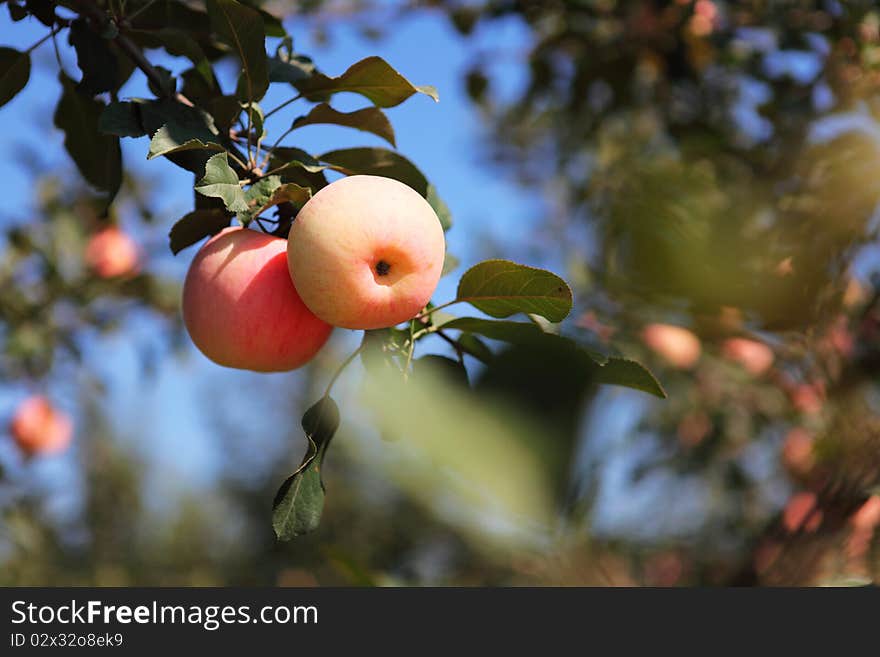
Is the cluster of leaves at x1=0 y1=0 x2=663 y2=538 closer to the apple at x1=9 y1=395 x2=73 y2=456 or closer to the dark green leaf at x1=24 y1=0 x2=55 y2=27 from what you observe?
the dark green leaf at x1=24 y1=0 x2=55 y2=27

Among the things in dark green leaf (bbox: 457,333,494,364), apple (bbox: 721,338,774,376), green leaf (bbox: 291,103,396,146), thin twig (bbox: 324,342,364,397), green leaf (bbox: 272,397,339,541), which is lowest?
green leaf (bbox: 272,397,339,541)

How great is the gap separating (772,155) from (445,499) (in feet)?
5.47

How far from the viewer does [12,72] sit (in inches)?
36.9

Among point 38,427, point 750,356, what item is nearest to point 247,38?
point 750,356

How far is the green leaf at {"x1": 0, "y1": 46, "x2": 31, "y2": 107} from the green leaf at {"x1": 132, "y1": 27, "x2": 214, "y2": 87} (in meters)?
0.15

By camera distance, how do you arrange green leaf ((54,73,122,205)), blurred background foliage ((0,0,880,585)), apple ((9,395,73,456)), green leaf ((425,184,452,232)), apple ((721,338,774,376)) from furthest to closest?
apple ((9,395,73,456))
apple ((721,338,774,376))
green leaf ((54,73,122,205))
green leaf ((425,184,452,232))
blurred background foliage ((0,0,880,585))

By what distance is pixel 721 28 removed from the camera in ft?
6.11

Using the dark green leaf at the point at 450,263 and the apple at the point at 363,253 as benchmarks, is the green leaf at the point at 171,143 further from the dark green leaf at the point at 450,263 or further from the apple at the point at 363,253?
the dark green leaf at the point at 450,263

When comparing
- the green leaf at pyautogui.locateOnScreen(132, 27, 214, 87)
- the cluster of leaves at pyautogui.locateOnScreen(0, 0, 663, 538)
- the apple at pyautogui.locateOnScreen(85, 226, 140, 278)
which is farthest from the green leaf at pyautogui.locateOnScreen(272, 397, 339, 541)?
the apple at pyautogui.locateOnScreen(85, 226, 140, 278)

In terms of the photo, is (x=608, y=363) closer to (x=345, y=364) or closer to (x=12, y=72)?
(x=345, y=364)

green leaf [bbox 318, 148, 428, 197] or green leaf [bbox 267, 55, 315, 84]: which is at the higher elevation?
green leaf [bbox 267, 55, 315, 84]

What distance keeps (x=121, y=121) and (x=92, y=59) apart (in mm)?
160

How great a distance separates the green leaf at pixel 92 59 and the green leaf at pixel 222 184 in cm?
25

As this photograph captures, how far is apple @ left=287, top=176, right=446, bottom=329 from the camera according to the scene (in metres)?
0.67
